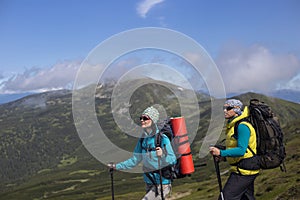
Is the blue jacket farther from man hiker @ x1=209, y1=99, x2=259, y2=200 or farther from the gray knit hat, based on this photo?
man hiker @ x1=209, y1=99, x2=259, y2=200

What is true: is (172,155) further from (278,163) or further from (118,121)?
(278,163)

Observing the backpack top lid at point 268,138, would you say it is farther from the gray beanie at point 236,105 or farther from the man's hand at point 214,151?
the man's hand at point 214,151

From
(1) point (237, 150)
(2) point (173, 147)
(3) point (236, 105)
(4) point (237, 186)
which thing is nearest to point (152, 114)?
(2) point (173, 147)

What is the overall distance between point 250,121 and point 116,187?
19854 centimetres

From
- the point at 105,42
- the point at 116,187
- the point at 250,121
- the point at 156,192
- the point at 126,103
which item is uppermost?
the point at 105,42

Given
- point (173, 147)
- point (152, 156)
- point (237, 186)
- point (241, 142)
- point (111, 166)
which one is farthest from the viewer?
point (111, 166)

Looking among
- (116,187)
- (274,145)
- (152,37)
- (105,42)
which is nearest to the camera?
(274,145)

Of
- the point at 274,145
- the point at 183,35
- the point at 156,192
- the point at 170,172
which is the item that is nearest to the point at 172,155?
the point at 170,172

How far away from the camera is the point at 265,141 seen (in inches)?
338

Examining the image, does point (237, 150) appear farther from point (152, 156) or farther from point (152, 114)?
→ point (152, 114)

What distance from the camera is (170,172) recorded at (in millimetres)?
9125

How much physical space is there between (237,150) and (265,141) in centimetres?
76

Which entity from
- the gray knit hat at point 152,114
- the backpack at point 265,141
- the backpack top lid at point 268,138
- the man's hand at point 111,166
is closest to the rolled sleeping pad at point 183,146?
the gray knit hat at point 152,114

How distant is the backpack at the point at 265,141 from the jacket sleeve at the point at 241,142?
248 millimetres
